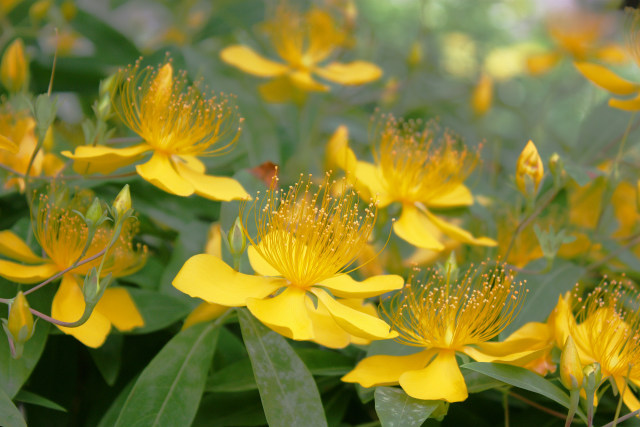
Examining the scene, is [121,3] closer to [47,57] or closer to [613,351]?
[47,57]

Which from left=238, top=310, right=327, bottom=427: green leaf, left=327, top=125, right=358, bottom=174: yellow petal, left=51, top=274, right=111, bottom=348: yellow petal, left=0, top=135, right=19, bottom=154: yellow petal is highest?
left=0, top=135, right=19, bottom=154: yellow petal

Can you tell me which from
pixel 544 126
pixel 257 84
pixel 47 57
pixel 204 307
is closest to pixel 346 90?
pixel 257 84

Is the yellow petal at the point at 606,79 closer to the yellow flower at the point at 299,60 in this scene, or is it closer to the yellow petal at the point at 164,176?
the yellow flower at the point at 299,60

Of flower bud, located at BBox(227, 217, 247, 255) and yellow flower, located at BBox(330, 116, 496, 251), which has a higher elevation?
flower bud, located at BBox(227, 217, 247, 255)

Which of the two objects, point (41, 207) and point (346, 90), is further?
point (346, 90)

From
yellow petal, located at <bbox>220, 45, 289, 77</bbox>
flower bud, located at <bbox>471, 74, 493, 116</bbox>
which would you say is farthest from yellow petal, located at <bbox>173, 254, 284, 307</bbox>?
flower bud, located at <bbox>471, 74, 493, 116</bbox>

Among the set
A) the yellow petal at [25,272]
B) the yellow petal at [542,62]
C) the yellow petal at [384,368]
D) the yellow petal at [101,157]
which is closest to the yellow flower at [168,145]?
the yellow petal at [101,157]

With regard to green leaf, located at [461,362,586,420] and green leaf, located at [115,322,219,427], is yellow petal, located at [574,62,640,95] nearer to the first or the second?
green leaf, located at [461,362,586,420]
